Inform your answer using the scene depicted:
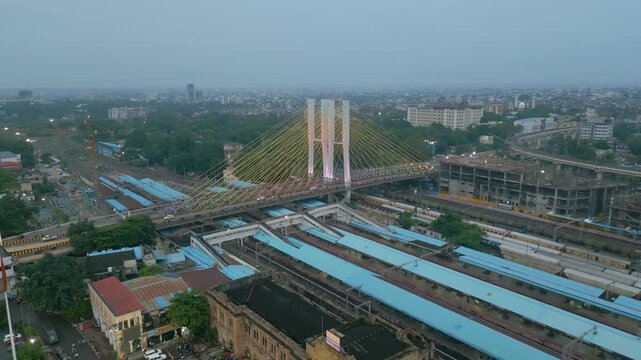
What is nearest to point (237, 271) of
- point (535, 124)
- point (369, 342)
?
point (369, 342)

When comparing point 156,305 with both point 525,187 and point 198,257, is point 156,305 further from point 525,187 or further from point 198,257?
point 525,187

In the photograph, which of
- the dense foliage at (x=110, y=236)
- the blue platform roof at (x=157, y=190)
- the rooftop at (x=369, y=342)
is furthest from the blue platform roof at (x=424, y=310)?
the blue platform roof at (x=157, y=190)

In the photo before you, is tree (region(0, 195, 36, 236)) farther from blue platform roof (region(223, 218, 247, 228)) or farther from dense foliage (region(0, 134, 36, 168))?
dense foliage (region(0, 134, 36, 168))

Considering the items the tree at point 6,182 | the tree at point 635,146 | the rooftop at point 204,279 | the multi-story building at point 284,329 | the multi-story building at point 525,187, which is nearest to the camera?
the multi-story building at point 284,329

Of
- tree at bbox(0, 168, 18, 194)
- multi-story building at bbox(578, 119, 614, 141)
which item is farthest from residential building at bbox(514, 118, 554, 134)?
tree at bbox(0, 168, 18, 194)

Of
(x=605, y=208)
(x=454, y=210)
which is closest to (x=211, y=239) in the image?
(x=454, y=210)

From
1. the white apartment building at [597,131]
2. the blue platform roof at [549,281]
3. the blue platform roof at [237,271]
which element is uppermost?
the white apartment building at [597,131]

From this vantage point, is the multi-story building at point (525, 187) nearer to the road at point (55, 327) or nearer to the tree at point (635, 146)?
the tree at point (635, 146)
